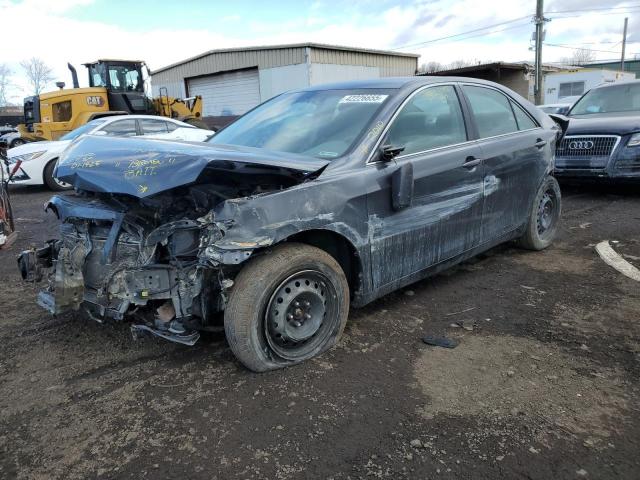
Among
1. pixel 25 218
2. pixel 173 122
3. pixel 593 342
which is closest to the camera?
pixel 593 342

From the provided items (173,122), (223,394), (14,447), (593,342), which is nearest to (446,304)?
(593,342)

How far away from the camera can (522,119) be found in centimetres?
475

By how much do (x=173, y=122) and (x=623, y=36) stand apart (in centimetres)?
5978

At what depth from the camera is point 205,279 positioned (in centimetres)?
277

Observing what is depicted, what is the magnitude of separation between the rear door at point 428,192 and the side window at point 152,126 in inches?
332

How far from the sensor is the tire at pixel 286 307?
9.00 ft

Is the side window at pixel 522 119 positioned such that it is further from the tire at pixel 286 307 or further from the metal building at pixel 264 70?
the metal building at pixel 264 70

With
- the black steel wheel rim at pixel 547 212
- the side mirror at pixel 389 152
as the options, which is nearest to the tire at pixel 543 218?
the black steel wheel rim at pixel 547 212

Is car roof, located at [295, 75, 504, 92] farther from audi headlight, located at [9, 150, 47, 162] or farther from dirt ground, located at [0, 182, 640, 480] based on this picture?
audi headlight, located at [9, 150, 47, 162]

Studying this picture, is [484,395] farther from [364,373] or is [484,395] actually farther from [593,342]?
[593,342]

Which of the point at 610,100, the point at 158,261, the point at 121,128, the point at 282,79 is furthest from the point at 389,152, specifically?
the point at 282,79

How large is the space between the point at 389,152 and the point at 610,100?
24.3 feet

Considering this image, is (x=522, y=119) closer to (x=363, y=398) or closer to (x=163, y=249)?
(x=363, y=398)

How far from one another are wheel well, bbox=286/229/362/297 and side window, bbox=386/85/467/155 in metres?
0.77
